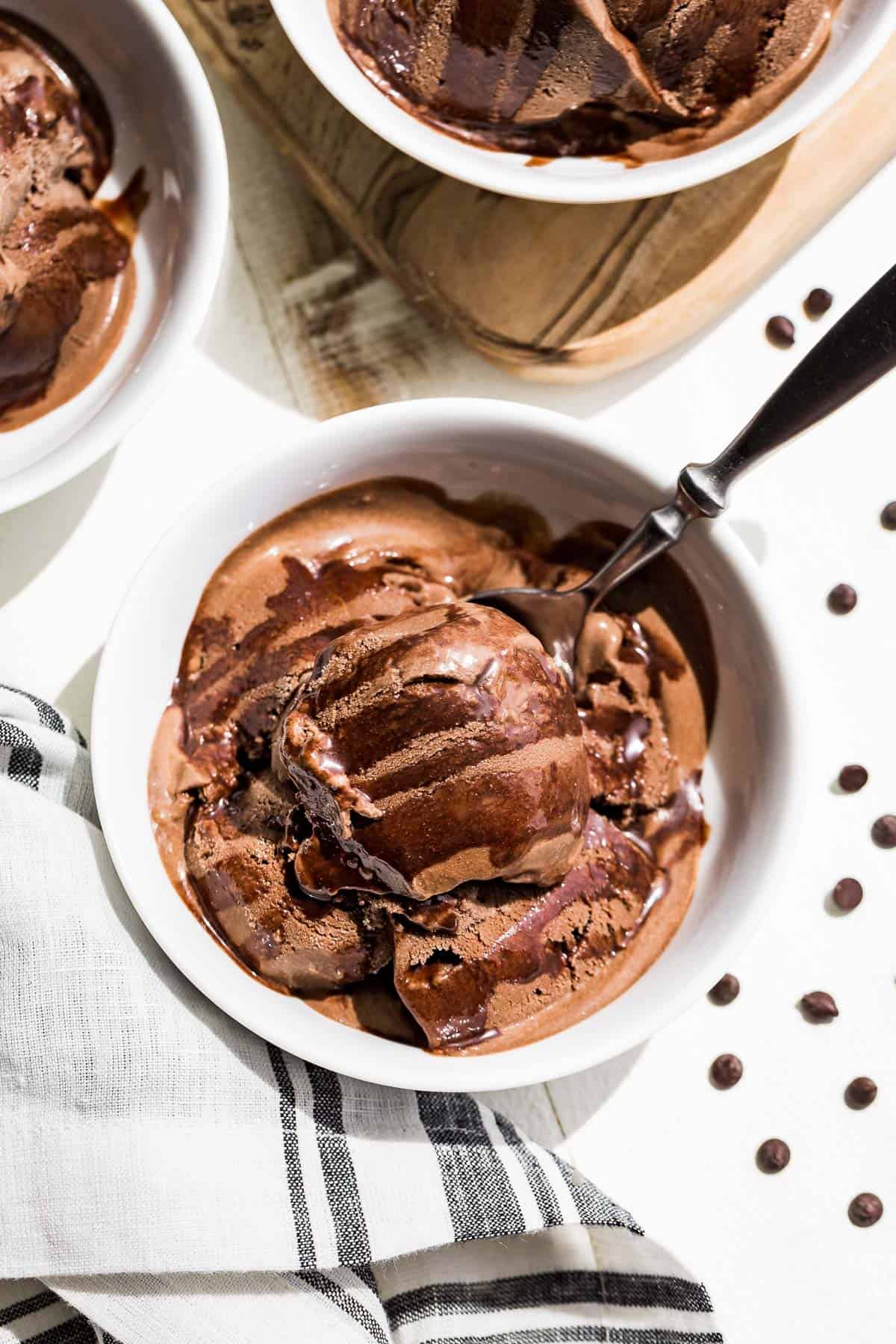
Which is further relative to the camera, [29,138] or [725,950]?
[29,138]

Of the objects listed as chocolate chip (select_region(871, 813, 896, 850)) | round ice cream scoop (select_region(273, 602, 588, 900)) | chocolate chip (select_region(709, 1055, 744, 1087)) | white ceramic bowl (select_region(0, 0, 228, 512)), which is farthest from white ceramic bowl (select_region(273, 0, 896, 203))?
chocolate chip (select_region(709, 1055, 744, 1087))

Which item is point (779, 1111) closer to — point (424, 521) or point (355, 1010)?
point (355, 1010)

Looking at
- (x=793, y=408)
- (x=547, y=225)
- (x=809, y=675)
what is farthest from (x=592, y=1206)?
(x=547, y=225)

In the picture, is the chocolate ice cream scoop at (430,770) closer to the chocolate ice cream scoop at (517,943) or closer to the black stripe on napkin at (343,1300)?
the chocolate ice cream scoop at (517,943)

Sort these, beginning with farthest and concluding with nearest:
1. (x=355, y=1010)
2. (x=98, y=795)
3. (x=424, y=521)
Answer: (x=424, y=521) → (x=355, y=1010) → (x=98, y=795)

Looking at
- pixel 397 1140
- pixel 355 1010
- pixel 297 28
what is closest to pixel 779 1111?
pixel 397 1140

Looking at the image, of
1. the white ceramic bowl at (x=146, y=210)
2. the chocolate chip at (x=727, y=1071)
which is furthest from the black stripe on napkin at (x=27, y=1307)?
the white ceramic bowl at (x=146, y=210)

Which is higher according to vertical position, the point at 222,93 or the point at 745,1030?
the point at 222,93
